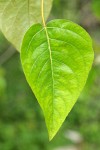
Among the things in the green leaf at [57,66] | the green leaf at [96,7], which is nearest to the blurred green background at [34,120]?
the green leaf at [96,7]

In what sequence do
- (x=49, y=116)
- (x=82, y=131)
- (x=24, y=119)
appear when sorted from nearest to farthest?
(x=49, y=116), (x=82, y=131), (x=24, y=119)

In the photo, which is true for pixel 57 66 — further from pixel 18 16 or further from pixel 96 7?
pixel 96 7

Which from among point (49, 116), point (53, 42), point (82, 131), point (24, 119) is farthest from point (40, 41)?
point (24, 119)

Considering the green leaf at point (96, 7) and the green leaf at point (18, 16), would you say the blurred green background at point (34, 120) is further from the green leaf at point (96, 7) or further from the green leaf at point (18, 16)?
the green leaf at point (18, 16)

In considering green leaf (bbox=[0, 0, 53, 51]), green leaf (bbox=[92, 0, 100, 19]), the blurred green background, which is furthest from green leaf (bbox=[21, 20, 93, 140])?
the blurred green background

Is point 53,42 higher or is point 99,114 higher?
point 53,42

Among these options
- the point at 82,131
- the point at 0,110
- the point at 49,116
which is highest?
the point at 49,116

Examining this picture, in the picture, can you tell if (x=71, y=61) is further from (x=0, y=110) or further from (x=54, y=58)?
(x=0, y=110)

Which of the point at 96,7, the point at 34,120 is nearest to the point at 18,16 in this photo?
the point at 96,7
